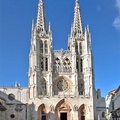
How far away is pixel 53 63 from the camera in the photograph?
181 feet

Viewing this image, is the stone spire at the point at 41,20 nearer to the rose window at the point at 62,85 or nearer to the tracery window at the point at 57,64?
the tracery window at the point at 57,64

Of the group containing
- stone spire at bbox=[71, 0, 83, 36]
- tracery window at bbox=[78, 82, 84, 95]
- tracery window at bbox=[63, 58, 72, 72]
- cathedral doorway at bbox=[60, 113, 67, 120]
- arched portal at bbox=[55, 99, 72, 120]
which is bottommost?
cathedral doorway at bbox=[60, 113, 67, 120]

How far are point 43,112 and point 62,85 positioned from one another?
6236 mm

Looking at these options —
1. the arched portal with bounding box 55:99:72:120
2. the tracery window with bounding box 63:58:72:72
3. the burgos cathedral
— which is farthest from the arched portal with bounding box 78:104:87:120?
the tracery window with bounding box 63:58:72:72

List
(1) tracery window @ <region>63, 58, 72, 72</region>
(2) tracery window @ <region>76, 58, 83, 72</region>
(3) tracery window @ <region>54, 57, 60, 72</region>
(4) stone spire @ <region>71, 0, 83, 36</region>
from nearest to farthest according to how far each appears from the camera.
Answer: (3) tracery window @ <region>54, 57, 60, 72</region>
(1) tracery window @ <region>63, 58, 72, 72</region>
(2) tracery window @ <region>76, 58, 83, 72</region>
(4) stone spire @ <region>71, 0, 83, 36</region>

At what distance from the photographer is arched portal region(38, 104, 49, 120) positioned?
5147 centimetres

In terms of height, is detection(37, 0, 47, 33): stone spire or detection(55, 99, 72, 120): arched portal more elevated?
detection(37, 0, 47, 33): stone spire

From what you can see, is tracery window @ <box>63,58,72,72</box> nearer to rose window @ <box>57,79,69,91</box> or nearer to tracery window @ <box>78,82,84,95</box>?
rose window @ <box>57,79,69,91</box>

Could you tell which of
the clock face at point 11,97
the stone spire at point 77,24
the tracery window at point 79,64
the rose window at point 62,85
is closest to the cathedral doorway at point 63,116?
the rose window at point 62,85

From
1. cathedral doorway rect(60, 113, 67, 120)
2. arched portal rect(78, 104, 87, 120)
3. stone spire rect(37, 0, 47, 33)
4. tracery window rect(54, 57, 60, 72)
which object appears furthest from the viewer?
stone spire rect(37, 0, 47, 33)

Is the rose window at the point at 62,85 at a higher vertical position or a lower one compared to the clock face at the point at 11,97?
higher

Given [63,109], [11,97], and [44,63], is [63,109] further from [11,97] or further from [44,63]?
[11,97]

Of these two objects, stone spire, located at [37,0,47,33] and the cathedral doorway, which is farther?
stone spire, located at [37,0,47,33]

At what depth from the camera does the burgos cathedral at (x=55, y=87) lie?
51594mm
